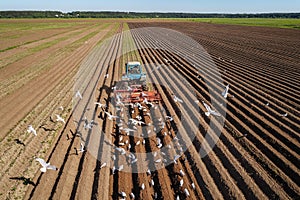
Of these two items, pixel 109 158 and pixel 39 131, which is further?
pixel 39 131

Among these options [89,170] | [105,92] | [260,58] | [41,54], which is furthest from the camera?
[41,54]

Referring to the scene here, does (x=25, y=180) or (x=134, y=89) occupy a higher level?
(x=134, y=89)

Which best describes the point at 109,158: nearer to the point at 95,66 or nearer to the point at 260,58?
the point at 95,66

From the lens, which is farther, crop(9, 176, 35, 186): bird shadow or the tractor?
the tractor

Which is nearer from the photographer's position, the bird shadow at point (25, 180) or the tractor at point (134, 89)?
the bird shadow at point (25, 180)

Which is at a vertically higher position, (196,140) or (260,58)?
(196,140)

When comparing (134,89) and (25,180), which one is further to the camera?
(134,89)

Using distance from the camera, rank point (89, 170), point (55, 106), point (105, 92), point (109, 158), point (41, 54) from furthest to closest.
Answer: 1. point (41, 54)
2. point (105, 92)
3. point (55, 106)
4. point (109, 158)
5. point (89, 170)

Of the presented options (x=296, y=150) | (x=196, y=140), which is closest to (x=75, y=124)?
(x=196, y=140)

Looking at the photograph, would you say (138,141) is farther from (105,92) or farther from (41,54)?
(41,54)

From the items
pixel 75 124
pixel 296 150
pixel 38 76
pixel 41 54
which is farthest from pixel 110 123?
pixel 41 54
